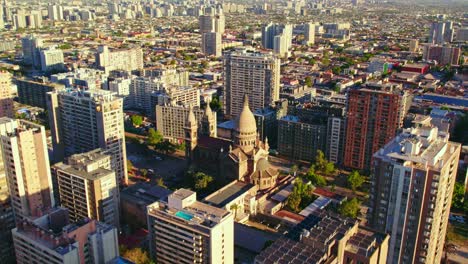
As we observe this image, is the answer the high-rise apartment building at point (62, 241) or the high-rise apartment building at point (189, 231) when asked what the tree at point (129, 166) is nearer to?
the high-rise apartment building at point (62, 241)

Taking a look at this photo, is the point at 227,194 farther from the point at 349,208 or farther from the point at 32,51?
the point at 32,51

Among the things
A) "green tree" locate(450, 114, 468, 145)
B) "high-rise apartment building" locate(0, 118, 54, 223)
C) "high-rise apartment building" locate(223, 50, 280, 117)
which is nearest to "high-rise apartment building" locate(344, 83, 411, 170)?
"green tree" locate(450, 114, 468, 145)

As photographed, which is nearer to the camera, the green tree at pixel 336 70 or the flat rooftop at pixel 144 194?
the flat rooftop at pixel 144 194

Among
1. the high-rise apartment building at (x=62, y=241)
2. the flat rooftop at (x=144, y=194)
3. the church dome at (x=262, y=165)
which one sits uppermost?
the high-rise apartment building at (x=62, y=241)

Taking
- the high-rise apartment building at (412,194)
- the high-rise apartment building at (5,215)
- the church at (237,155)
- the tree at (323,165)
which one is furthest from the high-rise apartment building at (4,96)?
the high-rise apartment building at (412,194)

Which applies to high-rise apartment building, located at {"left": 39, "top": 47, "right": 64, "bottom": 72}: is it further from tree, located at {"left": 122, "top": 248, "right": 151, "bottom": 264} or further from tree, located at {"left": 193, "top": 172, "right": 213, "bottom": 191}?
tree, located at {"left": 122, "top": 248, "right": 151, "bottom": 264}

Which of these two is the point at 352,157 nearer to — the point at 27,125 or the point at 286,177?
the point at 286,177
